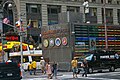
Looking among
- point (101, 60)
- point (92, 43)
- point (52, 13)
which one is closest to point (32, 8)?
point (52, 13)

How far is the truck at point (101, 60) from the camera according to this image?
33.0 metres

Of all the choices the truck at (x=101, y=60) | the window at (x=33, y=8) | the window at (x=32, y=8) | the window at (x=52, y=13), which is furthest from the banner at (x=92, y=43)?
the window at (x=52, y=13)

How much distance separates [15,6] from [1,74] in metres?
44.0

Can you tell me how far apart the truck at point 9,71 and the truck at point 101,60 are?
44.6 feet

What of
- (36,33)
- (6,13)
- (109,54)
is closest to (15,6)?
(6,13)

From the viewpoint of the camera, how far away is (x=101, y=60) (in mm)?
33750

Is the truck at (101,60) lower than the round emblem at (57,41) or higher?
lower

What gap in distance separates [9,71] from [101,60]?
15.9 m

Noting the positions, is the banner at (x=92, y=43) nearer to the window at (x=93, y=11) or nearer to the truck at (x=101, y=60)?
the truck at (x=101, y=60)

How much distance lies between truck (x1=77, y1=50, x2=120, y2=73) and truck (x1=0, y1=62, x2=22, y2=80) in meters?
13.6

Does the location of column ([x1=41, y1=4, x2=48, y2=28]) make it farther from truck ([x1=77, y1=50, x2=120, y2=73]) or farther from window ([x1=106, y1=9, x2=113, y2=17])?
truck ([x1=77, y1=50, x2=120, y2=73])

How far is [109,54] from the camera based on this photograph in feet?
114

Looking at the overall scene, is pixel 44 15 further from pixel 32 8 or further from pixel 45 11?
pixel 32 8

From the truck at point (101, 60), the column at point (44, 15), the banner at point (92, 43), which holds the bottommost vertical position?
the truck at point (101, 60)
